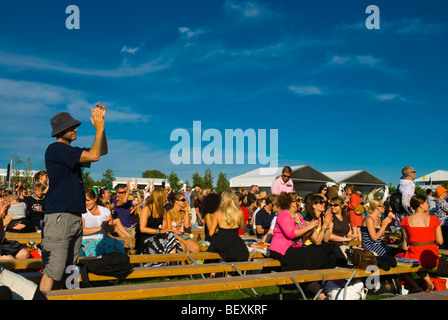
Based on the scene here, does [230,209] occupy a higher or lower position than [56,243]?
higher

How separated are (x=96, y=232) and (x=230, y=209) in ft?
7.32

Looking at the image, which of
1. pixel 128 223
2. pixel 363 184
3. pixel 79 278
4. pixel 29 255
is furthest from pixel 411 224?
pixel 363 184

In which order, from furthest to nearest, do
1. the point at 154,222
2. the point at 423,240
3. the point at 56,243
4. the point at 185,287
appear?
the point at 154,222
the point at 423,240
the point at 185,287
the point at 56,243

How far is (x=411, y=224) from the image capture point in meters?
6.02

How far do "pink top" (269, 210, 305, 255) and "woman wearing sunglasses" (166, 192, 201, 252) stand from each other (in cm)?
164

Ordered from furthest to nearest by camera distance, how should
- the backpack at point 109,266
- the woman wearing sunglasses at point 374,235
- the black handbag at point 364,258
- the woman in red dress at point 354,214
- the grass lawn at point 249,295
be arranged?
the woman in red dress at point 354,214 < the woman wearing sunglasses at point 374,235 < the grass lawn at point 249,295 < the black handbag at point 364,258 < the backpack at point 109,266

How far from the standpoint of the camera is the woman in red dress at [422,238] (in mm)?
5715

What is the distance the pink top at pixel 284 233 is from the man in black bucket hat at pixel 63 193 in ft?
9.95

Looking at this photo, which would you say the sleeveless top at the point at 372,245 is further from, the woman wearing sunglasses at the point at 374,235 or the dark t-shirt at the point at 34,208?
the dark t-shirt at the point at 34,208

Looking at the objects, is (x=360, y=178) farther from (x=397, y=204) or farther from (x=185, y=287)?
(x=185, y=287)

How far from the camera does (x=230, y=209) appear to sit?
6402 mm

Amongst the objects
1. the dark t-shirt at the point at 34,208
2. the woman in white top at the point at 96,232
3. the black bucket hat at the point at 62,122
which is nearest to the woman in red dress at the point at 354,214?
the woman in white top at the point at 96,232

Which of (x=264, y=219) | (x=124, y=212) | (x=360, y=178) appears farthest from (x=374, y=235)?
(x=360, y=178)

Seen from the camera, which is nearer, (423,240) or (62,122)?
(62,122)
